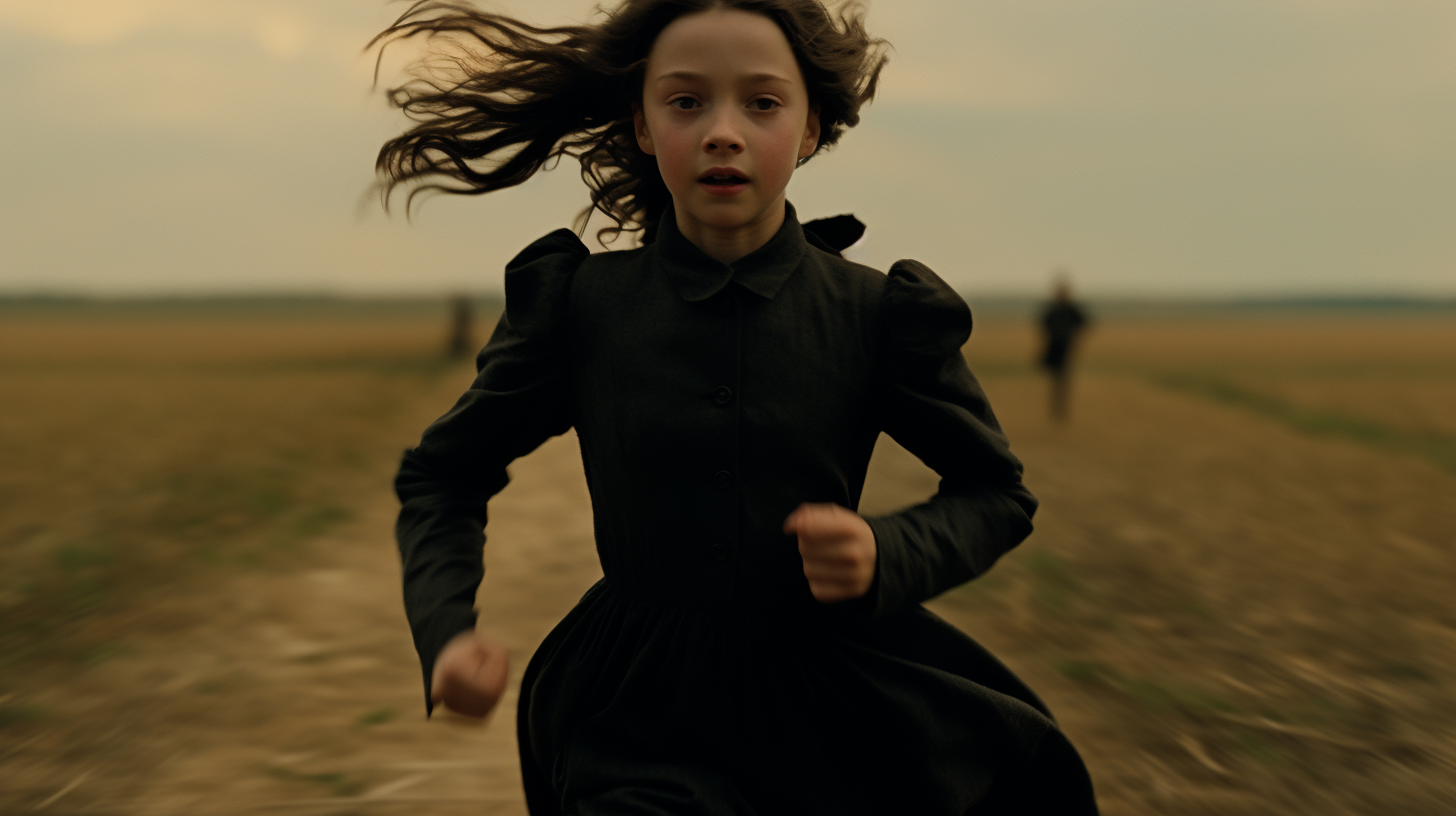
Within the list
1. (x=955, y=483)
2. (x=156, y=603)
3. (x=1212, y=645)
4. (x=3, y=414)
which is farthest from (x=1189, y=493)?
(x=3, y=414)

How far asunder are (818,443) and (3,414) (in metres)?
19.2

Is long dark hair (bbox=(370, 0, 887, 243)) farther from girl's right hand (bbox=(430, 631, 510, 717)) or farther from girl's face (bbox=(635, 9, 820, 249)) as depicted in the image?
girl's right hand (bbox=(430, 631, 510, 717))

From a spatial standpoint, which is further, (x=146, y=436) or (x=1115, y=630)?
(x=146, y=436)

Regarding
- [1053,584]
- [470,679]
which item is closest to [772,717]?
[470,679]

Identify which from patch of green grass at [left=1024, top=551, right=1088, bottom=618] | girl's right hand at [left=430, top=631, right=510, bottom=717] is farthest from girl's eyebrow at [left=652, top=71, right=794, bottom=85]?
patch of green grass at [left=1024, top=551, right=1088, bottom=618]

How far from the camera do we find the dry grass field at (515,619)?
441 cm

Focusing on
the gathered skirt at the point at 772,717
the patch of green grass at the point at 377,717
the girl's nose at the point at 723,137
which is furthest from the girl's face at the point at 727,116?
the patch of green grass at the point at 377,717

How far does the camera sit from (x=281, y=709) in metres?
4.92

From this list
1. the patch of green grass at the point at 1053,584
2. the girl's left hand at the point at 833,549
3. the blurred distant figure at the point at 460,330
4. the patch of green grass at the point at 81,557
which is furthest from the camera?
the blurred distant figure at the point at 460,330

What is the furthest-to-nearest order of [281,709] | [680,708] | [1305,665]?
[1305,665]
[281,709]
[680,708]

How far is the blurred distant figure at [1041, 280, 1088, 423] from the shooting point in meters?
17.0

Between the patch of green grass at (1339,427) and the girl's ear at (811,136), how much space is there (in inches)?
615

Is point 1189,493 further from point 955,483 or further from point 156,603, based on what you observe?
point 955,483

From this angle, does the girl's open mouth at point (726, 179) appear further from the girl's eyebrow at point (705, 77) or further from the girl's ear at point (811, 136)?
the girl's ear at point (811, 136)
